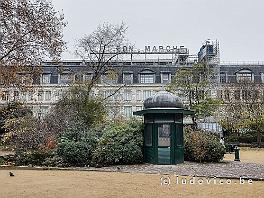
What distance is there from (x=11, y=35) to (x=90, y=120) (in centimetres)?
2273

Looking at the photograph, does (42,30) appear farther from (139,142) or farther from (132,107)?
(132,107)

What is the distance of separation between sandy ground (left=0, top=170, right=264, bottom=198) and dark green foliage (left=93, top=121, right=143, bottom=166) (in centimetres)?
434

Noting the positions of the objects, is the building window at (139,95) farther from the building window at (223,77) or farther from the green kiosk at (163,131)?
the green kiosk at (163,131)

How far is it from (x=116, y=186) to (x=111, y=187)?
283 millimetres

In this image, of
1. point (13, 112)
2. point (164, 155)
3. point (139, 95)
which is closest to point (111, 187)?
point (164, 155)

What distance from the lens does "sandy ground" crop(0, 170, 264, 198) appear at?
12328 mm

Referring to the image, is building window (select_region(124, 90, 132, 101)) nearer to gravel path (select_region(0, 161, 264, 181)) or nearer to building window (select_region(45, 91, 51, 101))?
building window (select_region(45, 91, 51, 101))

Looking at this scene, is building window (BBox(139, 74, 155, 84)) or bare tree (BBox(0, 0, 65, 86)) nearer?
bare tree (BBox(0, 0, 65, 86))

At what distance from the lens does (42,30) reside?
12.7m

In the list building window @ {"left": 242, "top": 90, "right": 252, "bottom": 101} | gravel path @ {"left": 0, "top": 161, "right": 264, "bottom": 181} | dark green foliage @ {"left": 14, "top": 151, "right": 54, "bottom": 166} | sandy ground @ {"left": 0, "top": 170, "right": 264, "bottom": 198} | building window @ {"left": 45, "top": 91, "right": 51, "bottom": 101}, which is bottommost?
sandy ground @ {"left": 0, "top": 170, "right": 264, "bottom": 198}

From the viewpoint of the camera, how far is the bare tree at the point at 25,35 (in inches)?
481

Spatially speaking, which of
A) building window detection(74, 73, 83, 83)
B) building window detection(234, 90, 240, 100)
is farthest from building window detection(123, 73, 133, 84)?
building window detection(74, 73, 83, 83)

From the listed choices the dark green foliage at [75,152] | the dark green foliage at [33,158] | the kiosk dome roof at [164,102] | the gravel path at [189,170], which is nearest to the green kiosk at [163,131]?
the kiosk dome roof at [164,102]

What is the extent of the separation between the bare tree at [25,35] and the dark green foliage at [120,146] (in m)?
9.22
